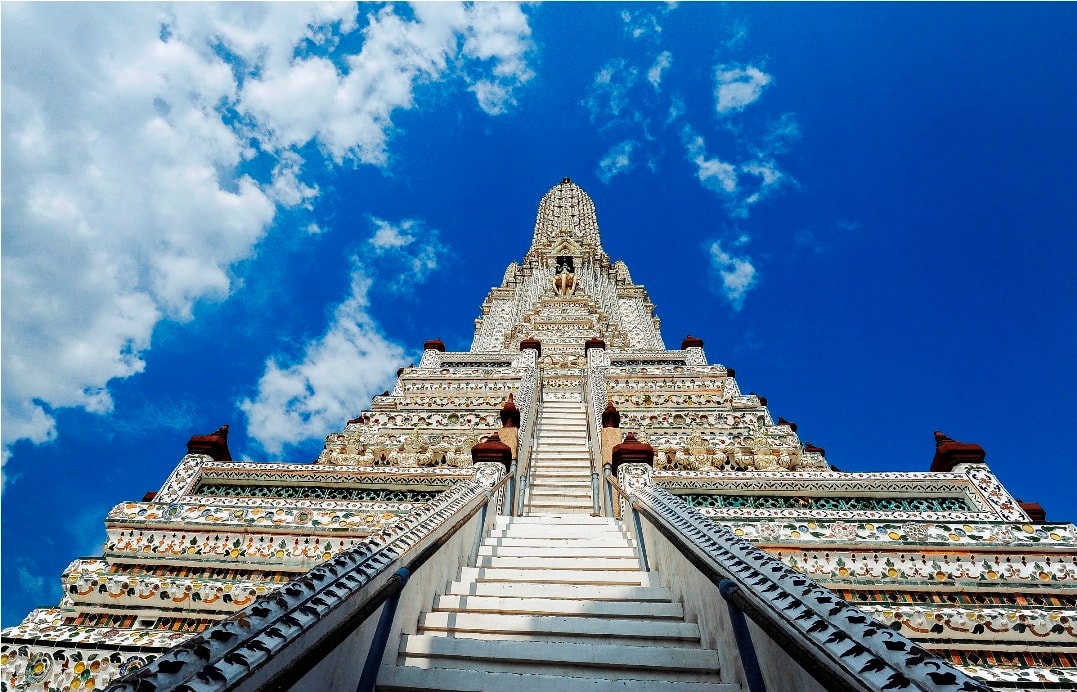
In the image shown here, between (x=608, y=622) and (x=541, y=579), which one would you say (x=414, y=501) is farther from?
(x=608, y=622)

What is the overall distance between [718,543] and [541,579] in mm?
1831

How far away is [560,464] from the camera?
9000 mm

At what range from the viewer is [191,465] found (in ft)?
23.2

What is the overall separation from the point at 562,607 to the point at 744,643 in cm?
168

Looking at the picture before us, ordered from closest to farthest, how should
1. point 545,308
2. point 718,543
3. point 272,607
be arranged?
1. point 272,607
2. point 718,543
3. point 545,308

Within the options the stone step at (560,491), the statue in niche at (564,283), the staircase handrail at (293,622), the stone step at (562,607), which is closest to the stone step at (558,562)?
the stone step at (562,607)

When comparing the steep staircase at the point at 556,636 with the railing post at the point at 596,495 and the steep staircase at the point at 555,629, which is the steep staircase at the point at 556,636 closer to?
the steep staircase at the point at 555,629

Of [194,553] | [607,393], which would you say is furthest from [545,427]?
[194,553]

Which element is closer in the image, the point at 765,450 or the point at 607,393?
the point at 765,450

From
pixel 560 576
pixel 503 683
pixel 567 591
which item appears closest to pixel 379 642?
pixel 503 683

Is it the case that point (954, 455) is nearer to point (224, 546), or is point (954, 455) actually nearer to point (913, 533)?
point (913, 533)

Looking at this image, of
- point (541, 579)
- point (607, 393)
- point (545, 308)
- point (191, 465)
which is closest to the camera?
point (541, 579)

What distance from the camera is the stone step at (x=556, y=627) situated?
3.16 meters

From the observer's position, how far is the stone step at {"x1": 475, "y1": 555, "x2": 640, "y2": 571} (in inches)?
177
